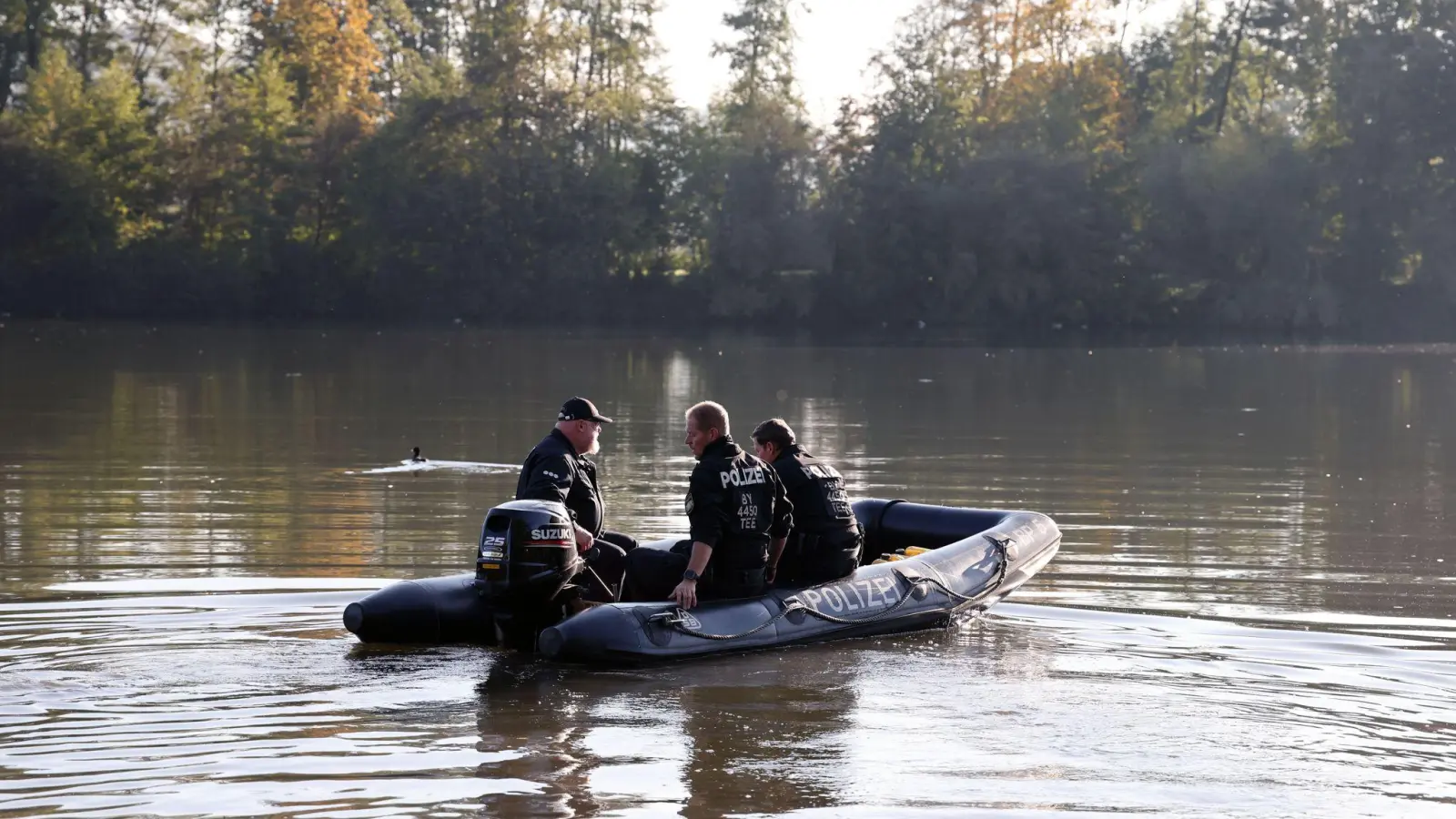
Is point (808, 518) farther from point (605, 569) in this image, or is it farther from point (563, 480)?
point (563, 480)

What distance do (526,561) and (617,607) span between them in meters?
0.52

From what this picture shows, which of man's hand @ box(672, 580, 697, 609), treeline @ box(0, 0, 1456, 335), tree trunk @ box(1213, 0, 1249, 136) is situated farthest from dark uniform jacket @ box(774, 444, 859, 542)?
tree trunk @ box(1213, 0, 1249, 136)

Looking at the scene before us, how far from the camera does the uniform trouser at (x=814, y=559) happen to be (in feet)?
31.6

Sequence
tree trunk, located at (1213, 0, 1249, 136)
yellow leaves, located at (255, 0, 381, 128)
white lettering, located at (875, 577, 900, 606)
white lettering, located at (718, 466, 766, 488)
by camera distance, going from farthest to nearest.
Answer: tree trunk, located at (1213, 0, 1249, 136), yellow leaves, located at (255, 0, 381, 128), white lettering, located at (875, 577, 900, 606), white lettering, located at (718, 466, 766, 488)

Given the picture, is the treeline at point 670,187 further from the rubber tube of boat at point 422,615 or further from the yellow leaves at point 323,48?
the rubber tube of boat at point 422,615

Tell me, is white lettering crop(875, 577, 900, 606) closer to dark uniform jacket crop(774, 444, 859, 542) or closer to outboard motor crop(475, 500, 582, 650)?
dark uniform jacket crop(774, 444, 859, 542)

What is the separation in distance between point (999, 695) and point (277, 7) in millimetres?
55290

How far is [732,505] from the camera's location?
29.2ft

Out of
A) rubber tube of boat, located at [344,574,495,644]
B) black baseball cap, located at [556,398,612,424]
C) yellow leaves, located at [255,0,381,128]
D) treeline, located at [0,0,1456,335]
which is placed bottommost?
rubber tube of boat, located at [344,574,495,644]

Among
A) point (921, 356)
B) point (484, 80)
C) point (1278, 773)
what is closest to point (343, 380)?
point (921, 356)

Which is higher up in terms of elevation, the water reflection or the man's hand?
the man's hand

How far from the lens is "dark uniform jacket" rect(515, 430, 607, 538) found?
8.95 meters

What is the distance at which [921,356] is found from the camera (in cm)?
3991

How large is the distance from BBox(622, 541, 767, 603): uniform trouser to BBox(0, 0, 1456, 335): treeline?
44066 mm
